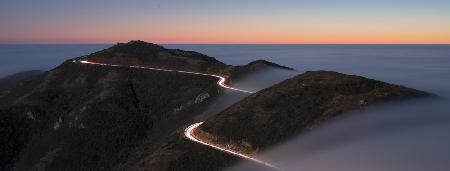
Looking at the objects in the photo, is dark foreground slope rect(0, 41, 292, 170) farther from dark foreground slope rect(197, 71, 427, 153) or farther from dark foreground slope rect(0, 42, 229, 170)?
dark foreground slope rect(197, 71, 427, 153)

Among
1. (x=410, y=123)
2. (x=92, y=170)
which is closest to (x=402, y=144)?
(x=410, y=123)

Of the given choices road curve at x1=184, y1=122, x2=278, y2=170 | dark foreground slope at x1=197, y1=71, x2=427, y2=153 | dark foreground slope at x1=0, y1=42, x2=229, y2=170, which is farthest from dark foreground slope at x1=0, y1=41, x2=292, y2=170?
dark foreground slope at x1=197, y1=71, x2=427, y2=153

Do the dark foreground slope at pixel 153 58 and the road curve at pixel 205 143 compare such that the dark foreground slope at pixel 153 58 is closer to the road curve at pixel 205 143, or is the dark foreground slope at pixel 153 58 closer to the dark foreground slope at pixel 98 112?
the dark foreground slope at pixel 98 112

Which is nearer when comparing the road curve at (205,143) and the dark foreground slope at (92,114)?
the road curve at (205,143)

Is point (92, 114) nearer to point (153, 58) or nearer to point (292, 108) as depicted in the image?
point (153, 58)

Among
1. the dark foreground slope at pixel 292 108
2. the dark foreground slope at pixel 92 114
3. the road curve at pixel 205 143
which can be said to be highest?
the dark foreground slope at pixel 292 108

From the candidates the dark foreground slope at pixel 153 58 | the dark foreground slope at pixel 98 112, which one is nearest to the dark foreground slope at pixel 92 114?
the dark foreground slope at pixel 98 112

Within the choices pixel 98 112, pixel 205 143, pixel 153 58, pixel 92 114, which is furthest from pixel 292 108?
pixel 153 58
